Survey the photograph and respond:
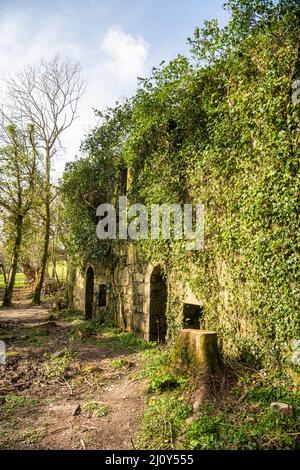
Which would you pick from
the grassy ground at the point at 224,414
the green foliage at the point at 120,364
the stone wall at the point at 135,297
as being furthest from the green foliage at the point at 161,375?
the stone wall at the point at 135,297

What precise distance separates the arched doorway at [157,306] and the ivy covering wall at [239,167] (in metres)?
0.60

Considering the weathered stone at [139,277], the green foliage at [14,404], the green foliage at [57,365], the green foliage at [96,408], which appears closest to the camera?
the green foliage at [96,408]

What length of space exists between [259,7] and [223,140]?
193 cm

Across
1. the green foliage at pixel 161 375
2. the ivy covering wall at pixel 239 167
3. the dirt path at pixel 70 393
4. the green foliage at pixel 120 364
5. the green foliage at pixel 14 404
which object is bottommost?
the green foliage at pixel 14 404

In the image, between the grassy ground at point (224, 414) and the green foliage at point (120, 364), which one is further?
the green foliage at point (120, 364)

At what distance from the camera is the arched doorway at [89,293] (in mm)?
12422

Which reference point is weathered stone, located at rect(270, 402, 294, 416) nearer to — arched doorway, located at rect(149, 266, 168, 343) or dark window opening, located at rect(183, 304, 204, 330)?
dark window opening, located at rect(183, 304, 204, 330)

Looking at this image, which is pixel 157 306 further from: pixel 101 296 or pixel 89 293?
pixel 89 293

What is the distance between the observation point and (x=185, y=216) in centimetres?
664

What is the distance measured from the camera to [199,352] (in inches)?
189

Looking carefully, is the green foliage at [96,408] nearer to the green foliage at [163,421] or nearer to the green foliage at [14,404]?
the green foliage at [163,421]

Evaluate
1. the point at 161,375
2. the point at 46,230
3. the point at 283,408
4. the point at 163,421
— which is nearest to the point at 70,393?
the point at 161,375

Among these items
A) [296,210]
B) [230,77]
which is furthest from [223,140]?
[296,210]

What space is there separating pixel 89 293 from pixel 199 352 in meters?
8.32
